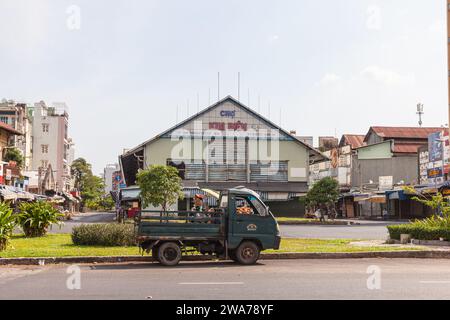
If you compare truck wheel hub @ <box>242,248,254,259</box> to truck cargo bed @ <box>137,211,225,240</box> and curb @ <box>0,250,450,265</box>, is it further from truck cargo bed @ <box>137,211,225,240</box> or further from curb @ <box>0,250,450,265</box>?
curb @ <box>0,250,450,265</box>

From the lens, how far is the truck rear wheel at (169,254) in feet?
49.2

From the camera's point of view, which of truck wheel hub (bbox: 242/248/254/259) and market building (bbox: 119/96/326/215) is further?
market building (bbox: 119/96/326/215)

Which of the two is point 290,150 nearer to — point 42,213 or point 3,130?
point 3,130

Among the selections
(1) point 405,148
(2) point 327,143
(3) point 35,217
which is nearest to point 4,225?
(3) point 35,217

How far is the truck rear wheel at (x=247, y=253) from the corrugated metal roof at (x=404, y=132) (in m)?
60.9

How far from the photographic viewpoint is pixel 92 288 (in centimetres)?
1055

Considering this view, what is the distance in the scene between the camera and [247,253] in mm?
15383

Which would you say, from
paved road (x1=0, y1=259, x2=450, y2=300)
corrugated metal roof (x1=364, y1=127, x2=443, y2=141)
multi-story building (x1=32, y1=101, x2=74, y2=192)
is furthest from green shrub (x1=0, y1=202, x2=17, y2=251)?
multi-story building (x1=32, y1=101, x2=74, y2=192)

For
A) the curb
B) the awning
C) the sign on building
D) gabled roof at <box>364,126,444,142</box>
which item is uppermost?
gabled roof at <box>364,126,444,142</box>

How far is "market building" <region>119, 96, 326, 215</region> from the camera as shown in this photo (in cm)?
5347

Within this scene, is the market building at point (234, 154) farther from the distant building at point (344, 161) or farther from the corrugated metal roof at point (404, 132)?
the distant building at point (344, 161)

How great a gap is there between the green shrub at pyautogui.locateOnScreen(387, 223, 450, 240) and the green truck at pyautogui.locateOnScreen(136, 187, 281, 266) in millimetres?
7909
